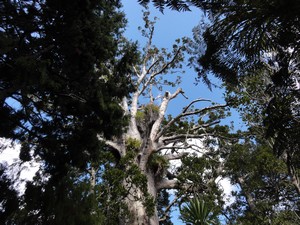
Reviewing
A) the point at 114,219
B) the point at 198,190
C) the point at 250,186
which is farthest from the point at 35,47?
the point at 250,186

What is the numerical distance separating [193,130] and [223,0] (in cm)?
843

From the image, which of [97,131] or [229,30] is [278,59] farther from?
[97,131]

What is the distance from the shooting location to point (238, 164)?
10602 mm

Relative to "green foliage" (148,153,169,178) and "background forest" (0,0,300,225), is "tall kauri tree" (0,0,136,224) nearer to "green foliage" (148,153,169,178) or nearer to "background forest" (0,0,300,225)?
"background forest" (0,0,300,225)

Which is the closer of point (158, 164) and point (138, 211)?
point (138, 211)

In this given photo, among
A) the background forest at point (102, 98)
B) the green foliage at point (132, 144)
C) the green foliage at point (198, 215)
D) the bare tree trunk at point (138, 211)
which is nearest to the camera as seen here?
the background forest at point (102, 98)

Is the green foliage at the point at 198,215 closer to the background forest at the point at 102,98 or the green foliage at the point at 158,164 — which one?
the background forest at the point at 102,98

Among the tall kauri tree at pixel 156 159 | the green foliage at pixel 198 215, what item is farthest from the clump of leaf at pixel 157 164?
the green foliage at pixel 198 215

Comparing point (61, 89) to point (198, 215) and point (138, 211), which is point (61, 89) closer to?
point (198, 215)

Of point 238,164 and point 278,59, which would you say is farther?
point 238,164

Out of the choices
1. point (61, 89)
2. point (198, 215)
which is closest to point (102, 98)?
point (61, 89)

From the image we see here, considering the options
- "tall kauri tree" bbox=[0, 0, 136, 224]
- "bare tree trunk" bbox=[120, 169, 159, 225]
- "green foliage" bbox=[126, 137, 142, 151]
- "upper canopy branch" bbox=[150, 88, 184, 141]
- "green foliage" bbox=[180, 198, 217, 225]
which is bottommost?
"green foliage" bbox=[180, 198, 217, 225]

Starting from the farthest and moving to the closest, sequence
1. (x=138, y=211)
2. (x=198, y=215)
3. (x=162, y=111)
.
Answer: (x=162, y=111) → (x=138, y=211) → (x=198, y=215)

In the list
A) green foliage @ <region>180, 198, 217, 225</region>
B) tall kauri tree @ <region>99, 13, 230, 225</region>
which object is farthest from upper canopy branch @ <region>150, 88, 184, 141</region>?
green foliage @ <region>180, 198, 217, 225</region>
